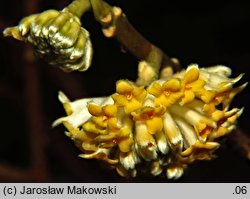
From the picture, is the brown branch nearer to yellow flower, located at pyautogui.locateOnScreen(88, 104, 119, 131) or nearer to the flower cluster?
the flower cluster

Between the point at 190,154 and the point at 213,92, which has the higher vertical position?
the point at 213,92

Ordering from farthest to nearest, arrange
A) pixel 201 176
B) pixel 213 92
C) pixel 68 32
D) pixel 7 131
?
pixel 7 131 < pixel 201 176 < pixel 213 92 < pixel 68 32

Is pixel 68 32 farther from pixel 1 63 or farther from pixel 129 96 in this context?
pixel 1 63

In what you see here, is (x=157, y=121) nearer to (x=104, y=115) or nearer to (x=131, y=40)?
(x=104, y=115)

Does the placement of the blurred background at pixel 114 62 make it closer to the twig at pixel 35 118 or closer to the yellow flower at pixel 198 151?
the twig at pixel 35 118

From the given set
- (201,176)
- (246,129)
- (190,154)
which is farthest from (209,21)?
(190,154)

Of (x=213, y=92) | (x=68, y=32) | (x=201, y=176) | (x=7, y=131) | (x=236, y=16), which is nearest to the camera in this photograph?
(x=68, y=32)

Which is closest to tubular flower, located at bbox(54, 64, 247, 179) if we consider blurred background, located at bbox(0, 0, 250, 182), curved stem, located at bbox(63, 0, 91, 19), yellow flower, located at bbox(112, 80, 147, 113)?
yellow flower, located at bbox(112, 80, 147, 113)

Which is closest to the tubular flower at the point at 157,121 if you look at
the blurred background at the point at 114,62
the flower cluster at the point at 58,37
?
the flower cluster at the point at 58,37

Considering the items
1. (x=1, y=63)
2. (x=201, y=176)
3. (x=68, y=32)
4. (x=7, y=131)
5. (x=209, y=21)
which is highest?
(x=68, y=32)
